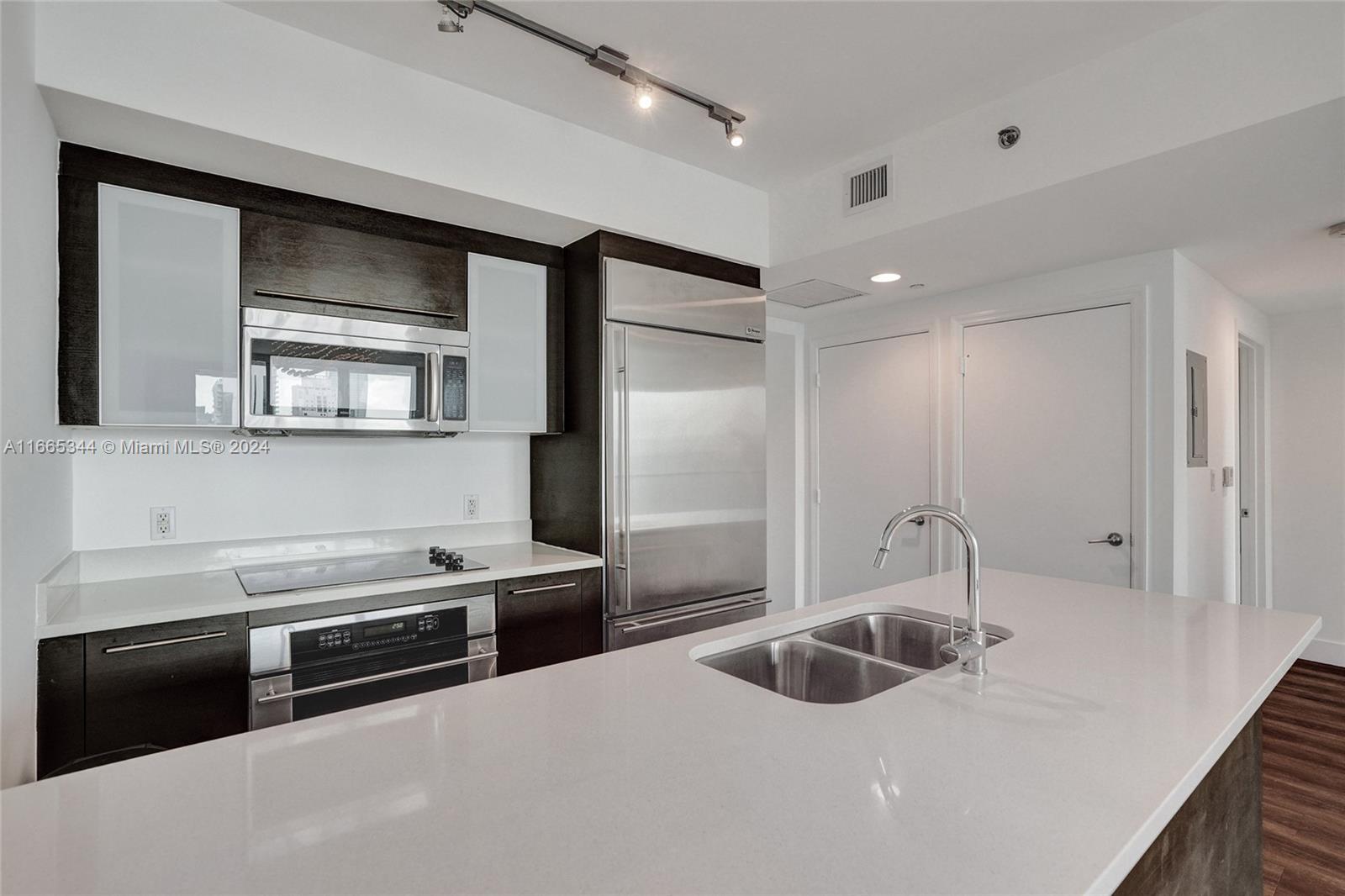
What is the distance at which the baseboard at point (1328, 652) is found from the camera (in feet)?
13.5

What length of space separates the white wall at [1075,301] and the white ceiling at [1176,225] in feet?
0.27

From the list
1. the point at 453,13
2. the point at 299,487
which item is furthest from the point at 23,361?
the point at 453,13

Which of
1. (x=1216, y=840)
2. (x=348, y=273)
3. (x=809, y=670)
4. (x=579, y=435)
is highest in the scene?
(x=348, y=273)

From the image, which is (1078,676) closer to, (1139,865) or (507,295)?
(1139,865)

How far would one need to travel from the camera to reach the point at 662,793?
2.88ft

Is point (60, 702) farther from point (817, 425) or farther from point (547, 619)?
point (817, 425)

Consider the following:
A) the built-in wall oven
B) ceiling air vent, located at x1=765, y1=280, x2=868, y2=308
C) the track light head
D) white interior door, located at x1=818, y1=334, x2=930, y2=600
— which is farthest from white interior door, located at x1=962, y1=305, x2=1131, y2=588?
the track light head

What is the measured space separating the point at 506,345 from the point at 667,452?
85 centimetres

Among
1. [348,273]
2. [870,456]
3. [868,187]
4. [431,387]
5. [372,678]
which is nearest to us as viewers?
[372,678]

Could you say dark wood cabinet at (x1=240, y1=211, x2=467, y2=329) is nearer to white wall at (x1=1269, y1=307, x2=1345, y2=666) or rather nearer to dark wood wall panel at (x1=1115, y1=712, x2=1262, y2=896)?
dark wood wall panel at (x1=1115, y1=712, x2=1262, y2=896)

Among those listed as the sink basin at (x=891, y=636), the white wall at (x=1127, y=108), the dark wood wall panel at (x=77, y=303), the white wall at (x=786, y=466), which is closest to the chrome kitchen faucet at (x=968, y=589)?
the sink basin at (x=891, y=636)

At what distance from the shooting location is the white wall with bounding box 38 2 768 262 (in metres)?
1.73

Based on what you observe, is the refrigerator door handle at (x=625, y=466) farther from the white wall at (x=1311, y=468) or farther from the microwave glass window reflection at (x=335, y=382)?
the white wall at (x=1311, y=468)

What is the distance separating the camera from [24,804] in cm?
84
